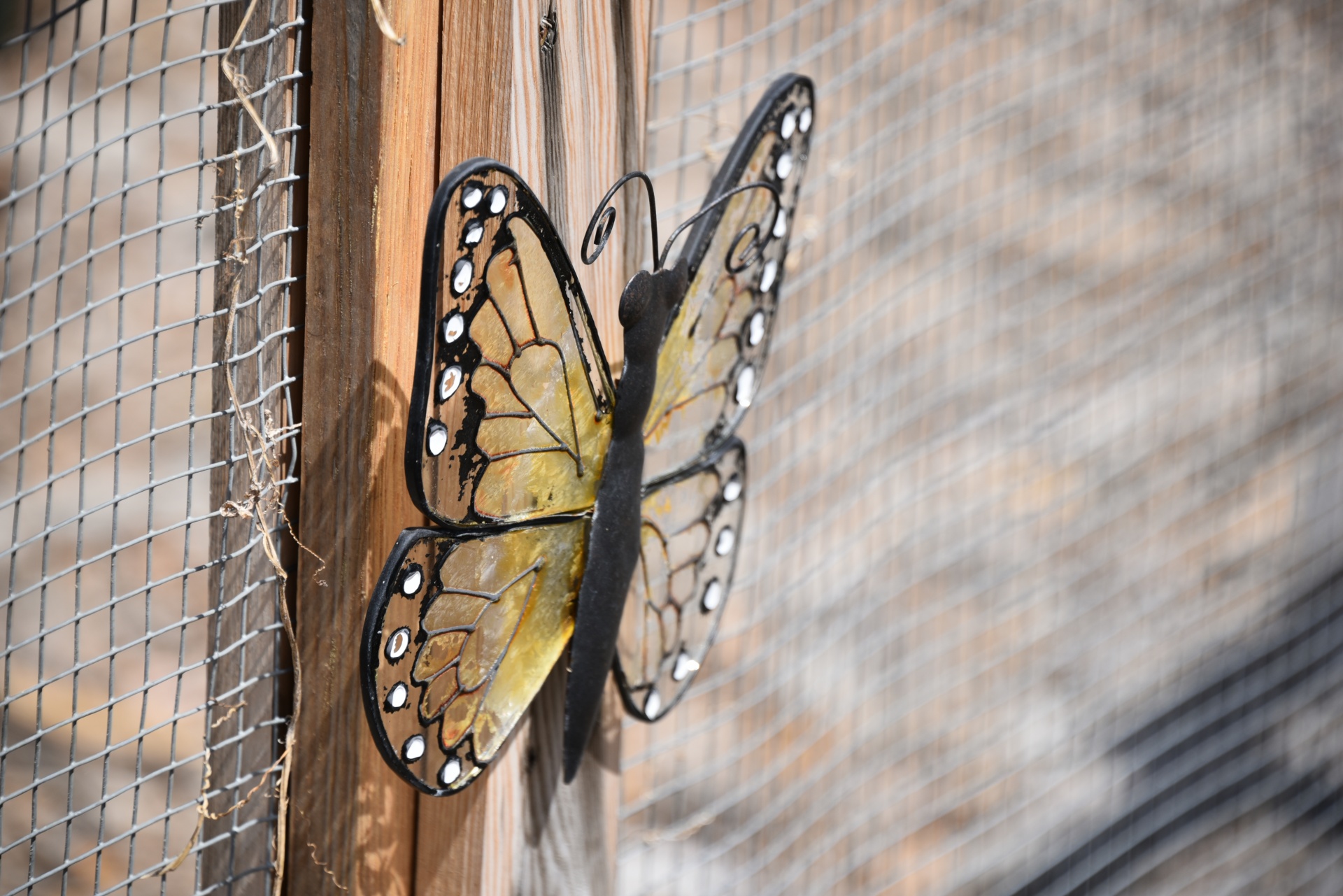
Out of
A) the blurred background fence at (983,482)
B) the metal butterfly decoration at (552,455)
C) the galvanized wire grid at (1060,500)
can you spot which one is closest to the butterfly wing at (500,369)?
the metal butterfly decoration at (552,455)

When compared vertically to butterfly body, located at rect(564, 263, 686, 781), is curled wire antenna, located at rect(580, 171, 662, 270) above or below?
above

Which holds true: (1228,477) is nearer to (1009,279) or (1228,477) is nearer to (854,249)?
(1009,279)

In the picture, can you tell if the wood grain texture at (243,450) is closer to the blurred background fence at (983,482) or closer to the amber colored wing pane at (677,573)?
the amber colored wing pane at (677,573)

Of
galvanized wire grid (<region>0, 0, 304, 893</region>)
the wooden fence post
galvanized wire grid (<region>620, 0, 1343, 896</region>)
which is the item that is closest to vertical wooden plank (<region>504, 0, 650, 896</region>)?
the wooden fence post

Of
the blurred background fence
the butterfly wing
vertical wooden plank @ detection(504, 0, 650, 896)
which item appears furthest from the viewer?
the blurred background fence

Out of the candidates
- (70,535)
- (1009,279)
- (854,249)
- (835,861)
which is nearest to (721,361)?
(854,249)

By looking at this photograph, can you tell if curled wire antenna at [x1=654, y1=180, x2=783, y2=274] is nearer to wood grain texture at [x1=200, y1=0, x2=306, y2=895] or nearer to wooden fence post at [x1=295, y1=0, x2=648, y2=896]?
wooden fence post at [x1=295, y1=0, x2=648, y2=896]
